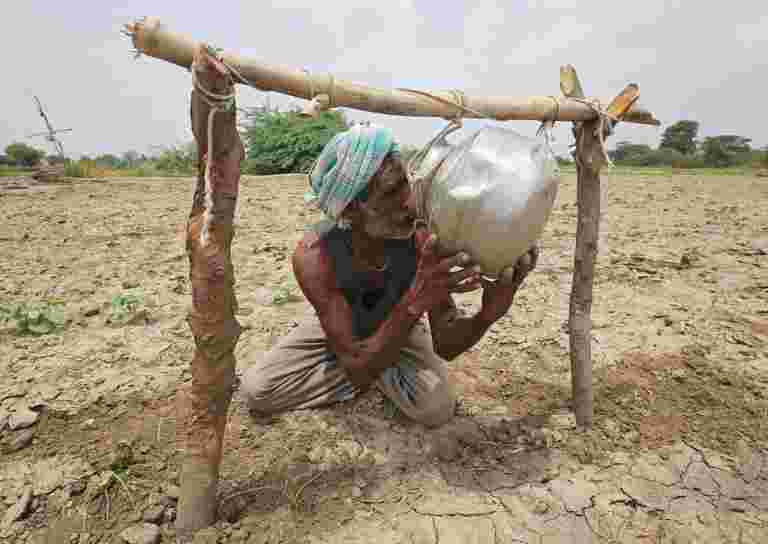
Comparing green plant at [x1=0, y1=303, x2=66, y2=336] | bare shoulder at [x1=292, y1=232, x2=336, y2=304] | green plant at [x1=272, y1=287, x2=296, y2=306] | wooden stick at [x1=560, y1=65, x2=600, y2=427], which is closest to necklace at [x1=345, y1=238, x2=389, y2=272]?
bare shoulder at [x1=292, y1=232, x2=336, y2=304]

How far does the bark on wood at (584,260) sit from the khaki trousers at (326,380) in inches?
22.7

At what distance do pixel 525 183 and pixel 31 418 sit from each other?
2.33 metres

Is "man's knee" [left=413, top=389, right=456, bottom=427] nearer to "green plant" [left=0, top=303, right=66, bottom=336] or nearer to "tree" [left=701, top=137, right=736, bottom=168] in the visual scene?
"green plant" [left=0, top=303, right=66, bottom=336]

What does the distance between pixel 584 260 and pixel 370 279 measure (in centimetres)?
92

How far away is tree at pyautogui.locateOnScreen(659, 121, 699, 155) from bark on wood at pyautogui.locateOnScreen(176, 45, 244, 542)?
145 feet

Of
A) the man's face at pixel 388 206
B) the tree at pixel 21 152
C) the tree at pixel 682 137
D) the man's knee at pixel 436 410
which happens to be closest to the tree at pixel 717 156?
the tree at pixel 682 137

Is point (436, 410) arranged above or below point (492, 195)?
below

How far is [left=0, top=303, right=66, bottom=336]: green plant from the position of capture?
3.17 metres

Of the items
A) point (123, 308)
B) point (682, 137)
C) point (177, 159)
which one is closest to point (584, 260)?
point (123, 308)

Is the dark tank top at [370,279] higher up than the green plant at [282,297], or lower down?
higher up

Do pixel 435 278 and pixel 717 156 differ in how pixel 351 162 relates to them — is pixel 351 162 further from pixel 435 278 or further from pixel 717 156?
pixel 717 156

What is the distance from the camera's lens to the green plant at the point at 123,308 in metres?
3.35

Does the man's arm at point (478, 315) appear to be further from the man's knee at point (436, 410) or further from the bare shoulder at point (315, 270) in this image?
the bare shoulder at point (315, 270)

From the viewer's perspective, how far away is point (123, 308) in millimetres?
3445
